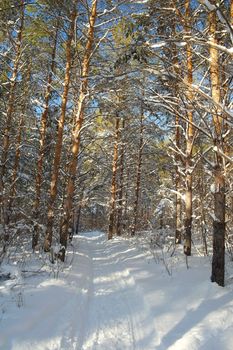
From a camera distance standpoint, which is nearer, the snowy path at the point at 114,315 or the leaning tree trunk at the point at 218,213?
the snowy path at the point at 114,315

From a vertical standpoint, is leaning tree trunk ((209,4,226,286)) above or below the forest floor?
above

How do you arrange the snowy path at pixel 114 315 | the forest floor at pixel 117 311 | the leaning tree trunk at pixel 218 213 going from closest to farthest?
1. the forest floor at pixel 117 311
2. the snowy path at pixel 114 315
3. the leaning tree trunk at pixel 218 213

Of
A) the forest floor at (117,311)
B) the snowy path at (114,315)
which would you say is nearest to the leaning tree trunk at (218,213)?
the forest floor at (117,311)

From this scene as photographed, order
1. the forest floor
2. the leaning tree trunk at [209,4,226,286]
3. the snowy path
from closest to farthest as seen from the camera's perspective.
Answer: the forest floor → the snowy path → the leaning tree trunk at [209,4,226,286]

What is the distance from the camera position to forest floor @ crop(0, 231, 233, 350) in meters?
4.58

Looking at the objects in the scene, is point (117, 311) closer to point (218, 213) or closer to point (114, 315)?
point (114, 315)

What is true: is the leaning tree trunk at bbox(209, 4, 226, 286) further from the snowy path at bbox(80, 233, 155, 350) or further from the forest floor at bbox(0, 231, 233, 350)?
the snowy path at bbox(80, 233, 155, 350)

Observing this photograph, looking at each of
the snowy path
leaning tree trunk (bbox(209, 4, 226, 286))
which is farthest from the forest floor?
leaning tree trunk (bbox(209, 4, 226, 286))

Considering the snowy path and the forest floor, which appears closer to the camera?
the forest floor

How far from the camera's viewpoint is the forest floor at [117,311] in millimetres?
4578

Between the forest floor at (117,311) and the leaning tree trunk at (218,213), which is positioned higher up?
the leaning tree trunk at (218,213)

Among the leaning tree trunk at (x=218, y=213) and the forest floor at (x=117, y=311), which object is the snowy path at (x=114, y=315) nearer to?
the forest floor at (x=117, y=311)

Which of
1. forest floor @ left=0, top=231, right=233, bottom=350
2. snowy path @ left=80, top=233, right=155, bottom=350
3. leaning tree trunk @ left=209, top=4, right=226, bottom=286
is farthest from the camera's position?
leaning tree trunk @ left=209, top=4, right=226, bottom=286

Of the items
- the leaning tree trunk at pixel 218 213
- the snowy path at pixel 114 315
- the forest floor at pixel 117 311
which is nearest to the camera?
the forest floor at pixel 117 311
